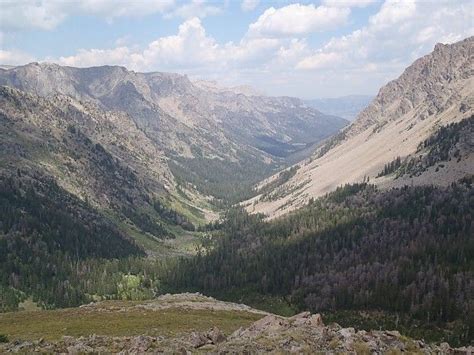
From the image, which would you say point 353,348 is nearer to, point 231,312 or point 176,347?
point 176,347

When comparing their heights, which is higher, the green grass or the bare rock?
the bare rock

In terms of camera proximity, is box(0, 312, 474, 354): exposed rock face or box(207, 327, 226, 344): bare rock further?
box(207, 327, 226, 344): bare rock

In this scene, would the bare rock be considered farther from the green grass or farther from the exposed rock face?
the green grass

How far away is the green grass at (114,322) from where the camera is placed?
73.7m

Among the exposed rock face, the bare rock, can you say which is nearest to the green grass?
the exposed rock face

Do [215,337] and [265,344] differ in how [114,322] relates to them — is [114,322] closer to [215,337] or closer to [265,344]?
[215,337]

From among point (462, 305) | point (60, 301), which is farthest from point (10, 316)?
point (462, 305)

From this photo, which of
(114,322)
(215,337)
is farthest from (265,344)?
(114,322)

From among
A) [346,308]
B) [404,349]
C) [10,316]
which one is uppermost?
[404,349]

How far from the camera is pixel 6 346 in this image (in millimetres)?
58594

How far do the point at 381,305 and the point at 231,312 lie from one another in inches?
2892

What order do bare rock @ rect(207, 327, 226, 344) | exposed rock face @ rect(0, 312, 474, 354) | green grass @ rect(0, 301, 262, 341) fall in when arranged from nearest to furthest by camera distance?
exposed rock face @ rect(0, 312, 474, 354), bare rock @ rect(207, 327, 226, 344), green grass @ rect(0, 301, 262, 341)

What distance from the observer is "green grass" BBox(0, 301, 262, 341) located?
2901 inches

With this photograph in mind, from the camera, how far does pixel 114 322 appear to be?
83.1 metres
